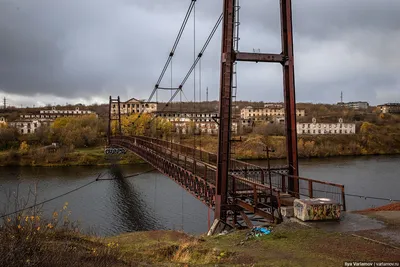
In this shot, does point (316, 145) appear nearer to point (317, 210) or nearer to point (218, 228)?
point (218, 228)

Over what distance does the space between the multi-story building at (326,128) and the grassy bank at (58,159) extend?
47014 millimetres

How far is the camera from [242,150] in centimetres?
6228

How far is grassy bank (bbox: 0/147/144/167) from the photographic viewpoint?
2085 inches

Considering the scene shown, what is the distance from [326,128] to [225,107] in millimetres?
81421

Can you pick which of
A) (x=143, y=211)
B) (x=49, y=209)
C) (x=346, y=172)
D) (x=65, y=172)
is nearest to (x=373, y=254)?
(x=143, y=211)

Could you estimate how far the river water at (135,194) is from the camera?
23.2m

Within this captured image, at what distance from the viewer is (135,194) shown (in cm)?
3306

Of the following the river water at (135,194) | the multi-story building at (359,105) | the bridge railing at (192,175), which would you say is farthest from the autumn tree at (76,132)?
the multi-story building at (359,105)

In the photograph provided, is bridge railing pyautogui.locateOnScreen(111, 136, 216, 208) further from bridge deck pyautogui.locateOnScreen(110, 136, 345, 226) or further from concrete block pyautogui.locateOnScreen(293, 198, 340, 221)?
concrete block pyautogui.locateOnScreen(293, 198, 340, 221)

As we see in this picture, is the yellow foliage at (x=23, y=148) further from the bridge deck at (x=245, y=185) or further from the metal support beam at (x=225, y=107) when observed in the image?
the metal support beam at (x=225, y=107)

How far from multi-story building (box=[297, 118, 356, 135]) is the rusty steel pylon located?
76.0 m

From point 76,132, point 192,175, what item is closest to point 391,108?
point 76,132

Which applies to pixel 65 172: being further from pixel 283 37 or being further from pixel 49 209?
pixel 283 37

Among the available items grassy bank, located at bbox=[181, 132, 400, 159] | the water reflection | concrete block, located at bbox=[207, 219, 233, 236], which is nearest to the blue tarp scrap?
concrete block, located at bbox=[207, 219, 233, 236]
